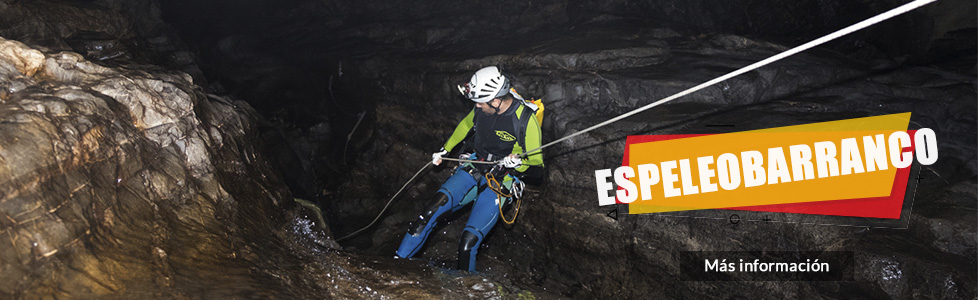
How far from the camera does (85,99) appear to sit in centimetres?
493

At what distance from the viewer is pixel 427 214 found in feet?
24.1

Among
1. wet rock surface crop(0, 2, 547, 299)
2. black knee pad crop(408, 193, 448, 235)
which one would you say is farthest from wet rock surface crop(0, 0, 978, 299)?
black knee pad crop(408, 193, 448, 235)

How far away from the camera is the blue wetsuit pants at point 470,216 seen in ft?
23.9

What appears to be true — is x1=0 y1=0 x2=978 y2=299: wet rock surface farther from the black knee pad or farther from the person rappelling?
the person rappelling

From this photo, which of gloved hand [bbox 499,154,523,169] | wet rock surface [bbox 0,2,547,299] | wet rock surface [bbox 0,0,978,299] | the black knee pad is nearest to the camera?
wet rock surface [bbox 0,2,547,299]

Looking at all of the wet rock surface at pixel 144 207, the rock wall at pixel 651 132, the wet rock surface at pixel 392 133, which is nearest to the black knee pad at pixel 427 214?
the wet rock surface at pixel 392 133

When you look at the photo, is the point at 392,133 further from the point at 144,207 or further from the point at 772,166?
the point at 772,166

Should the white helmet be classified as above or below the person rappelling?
above

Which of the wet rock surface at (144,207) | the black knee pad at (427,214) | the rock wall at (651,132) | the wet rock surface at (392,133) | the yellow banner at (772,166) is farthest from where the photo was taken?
the black knee pad at (427,214)

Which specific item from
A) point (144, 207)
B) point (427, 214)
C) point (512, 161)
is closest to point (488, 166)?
point (512, 161)

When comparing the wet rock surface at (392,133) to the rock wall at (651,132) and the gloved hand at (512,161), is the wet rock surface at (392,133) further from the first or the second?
the gloved hand at (512,161)

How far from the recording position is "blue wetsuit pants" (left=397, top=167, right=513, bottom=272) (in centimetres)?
729

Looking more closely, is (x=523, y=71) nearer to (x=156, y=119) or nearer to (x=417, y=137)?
(x=417, y=137)

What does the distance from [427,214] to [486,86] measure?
72.4 inches
